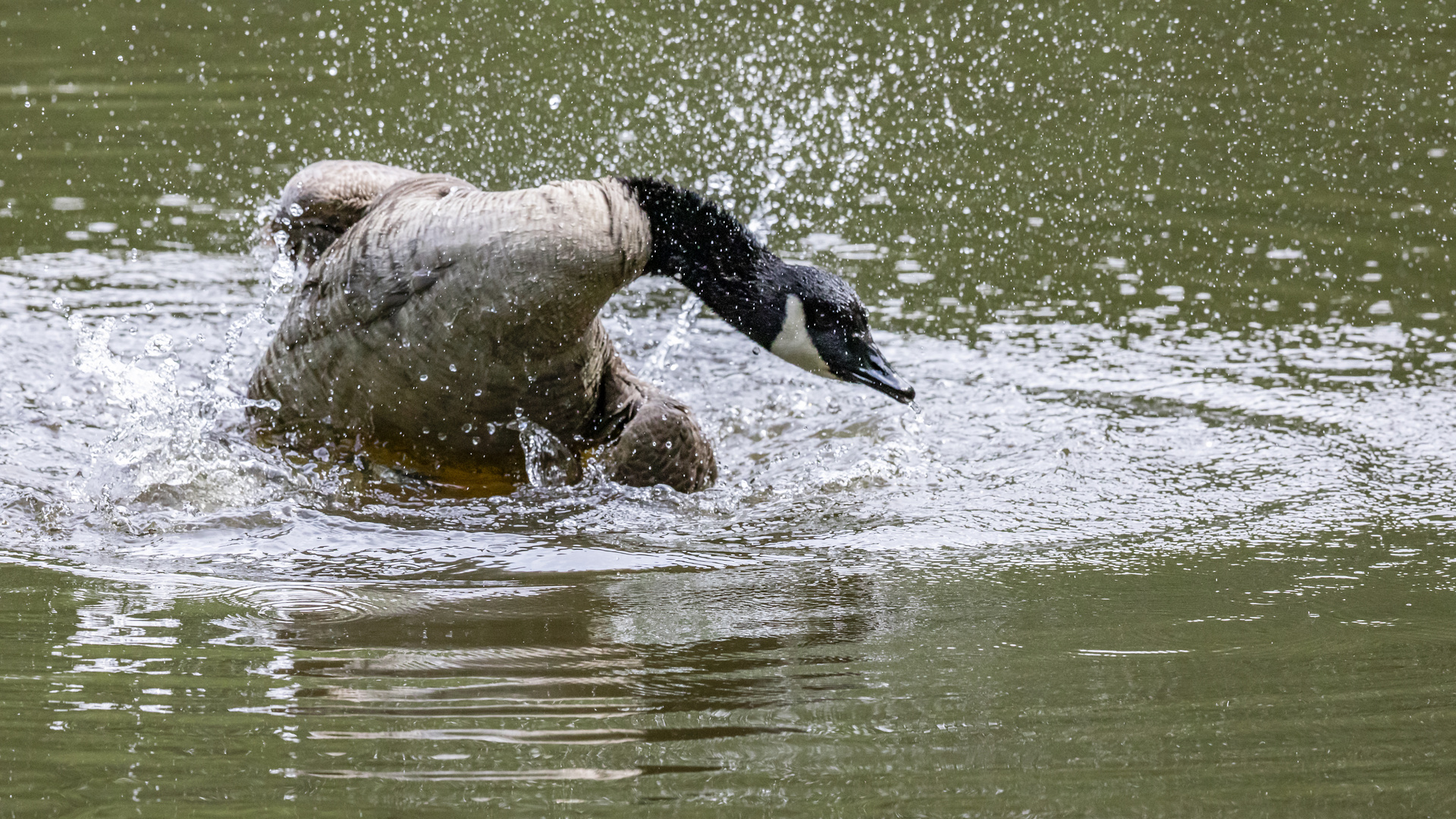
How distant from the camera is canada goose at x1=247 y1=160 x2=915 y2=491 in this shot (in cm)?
502

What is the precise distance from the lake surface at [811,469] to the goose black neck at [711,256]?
750 millimetres

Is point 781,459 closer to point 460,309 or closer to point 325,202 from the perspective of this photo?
point 460,309

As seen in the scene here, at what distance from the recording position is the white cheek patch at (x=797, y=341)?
17.4 feet

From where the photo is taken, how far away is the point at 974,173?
10.2 meters

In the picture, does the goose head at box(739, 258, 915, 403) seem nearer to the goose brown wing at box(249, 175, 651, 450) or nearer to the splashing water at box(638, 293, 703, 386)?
the goose brown wing at box(249, 175, 651, 450)

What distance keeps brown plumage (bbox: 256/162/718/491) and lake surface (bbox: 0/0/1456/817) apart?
0.71 feet

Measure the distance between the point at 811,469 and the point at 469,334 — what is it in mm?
1693

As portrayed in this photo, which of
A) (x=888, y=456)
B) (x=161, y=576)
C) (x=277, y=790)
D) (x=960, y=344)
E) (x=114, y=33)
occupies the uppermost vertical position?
(x=114, y=33)

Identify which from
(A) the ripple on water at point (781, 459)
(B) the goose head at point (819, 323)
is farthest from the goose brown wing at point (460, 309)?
(B) the goose head at point (819, 323)

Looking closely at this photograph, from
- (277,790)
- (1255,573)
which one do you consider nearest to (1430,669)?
(1255,573)

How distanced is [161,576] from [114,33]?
9592 millimetres

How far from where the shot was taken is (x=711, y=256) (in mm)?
5309

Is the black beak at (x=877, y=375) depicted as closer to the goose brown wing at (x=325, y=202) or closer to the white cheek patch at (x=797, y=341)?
the white cheek patch at (x=797, y=341)

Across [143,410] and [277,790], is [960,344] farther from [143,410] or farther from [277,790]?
[277,790]
